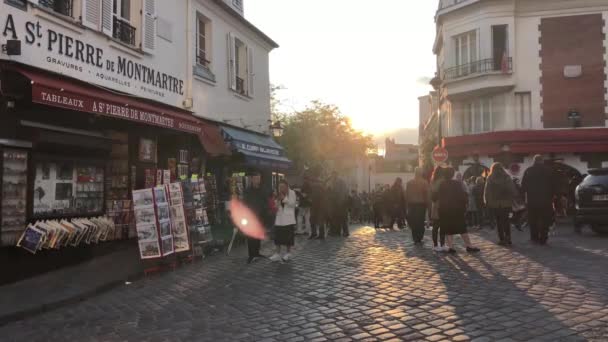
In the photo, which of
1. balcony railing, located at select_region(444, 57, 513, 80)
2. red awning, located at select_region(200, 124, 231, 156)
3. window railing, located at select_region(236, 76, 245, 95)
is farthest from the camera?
balcony railing, located at select_region(444, 57, 513, 80)

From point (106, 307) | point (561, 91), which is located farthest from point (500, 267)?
point (561, 91)

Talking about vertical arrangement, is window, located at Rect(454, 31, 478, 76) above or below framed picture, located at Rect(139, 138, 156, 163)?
above

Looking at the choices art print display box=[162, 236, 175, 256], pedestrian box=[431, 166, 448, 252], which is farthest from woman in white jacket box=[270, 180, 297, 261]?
pedestrian box=[431, 166, 448, 252]

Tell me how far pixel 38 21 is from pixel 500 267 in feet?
27.7

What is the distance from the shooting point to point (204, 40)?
15.2 meters

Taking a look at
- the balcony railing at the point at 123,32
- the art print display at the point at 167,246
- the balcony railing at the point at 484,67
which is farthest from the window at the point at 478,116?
the art print display at the point at 167,246

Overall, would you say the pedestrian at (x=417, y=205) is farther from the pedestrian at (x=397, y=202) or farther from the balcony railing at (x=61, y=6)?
the balcony railing at (x=61, y=6)

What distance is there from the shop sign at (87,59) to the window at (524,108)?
16479 millimetres

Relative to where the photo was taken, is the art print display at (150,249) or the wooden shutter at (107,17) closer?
the art print display at (150,249)

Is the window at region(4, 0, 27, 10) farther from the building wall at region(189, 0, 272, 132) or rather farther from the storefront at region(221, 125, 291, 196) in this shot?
the storefront at region(221, 125, 291, 196)

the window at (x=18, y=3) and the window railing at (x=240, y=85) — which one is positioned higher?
the window railing at (x=240, y=85)

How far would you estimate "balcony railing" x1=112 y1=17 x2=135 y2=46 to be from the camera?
1092 cm

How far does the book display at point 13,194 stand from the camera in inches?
313

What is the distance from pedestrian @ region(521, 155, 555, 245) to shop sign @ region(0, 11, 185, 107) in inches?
334
